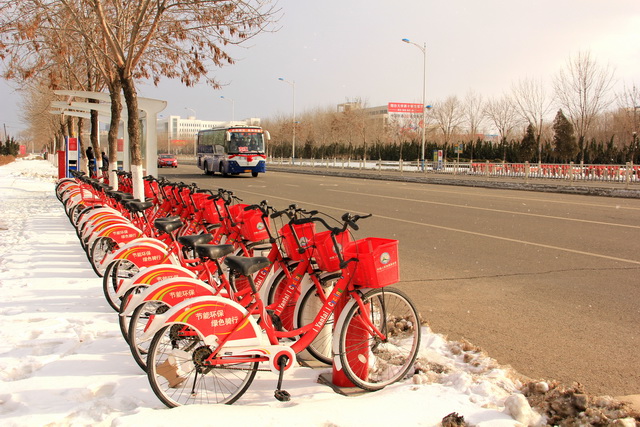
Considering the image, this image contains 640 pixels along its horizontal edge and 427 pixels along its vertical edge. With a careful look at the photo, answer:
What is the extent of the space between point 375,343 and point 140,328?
1.68m

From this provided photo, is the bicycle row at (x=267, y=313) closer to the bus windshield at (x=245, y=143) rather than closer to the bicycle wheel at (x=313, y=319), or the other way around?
the bicycle wheel at (x=313, y=319)

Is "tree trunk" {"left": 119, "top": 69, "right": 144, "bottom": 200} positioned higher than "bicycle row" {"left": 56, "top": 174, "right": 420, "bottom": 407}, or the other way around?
"tree trunk" {"left": 119, "top": 69, "right": 144, "bottom": 200}

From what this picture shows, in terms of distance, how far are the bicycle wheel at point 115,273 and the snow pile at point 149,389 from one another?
15 cm

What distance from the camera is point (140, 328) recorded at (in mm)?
3625

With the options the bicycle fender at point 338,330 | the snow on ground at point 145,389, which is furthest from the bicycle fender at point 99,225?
the bicycle fender at point 338,330

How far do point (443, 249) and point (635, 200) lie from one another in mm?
12852

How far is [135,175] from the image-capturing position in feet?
30.3

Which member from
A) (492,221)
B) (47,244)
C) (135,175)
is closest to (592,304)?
(492,221)

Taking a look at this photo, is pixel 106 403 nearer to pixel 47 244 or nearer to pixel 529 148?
pixel 47 244

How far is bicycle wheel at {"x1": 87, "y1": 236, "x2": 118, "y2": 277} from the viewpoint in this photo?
6004mm

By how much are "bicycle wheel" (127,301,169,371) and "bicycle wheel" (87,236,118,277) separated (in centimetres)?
255

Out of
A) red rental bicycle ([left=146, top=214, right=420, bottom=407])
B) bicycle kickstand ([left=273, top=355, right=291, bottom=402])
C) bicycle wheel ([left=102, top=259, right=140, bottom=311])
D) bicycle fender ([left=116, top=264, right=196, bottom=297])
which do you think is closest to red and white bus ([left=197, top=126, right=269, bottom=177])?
bicycle wheel ([left=102, top=259, right=140, bottom=311])

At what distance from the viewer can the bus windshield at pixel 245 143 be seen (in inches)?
1276

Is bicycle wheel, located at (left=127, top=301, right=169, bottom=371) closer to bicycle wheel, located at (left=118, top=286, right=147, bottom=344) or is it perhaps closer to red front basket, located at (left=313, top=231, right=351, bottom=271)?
bicycle wheel, located at (left=118, top=286, right=147, bottom=344)
